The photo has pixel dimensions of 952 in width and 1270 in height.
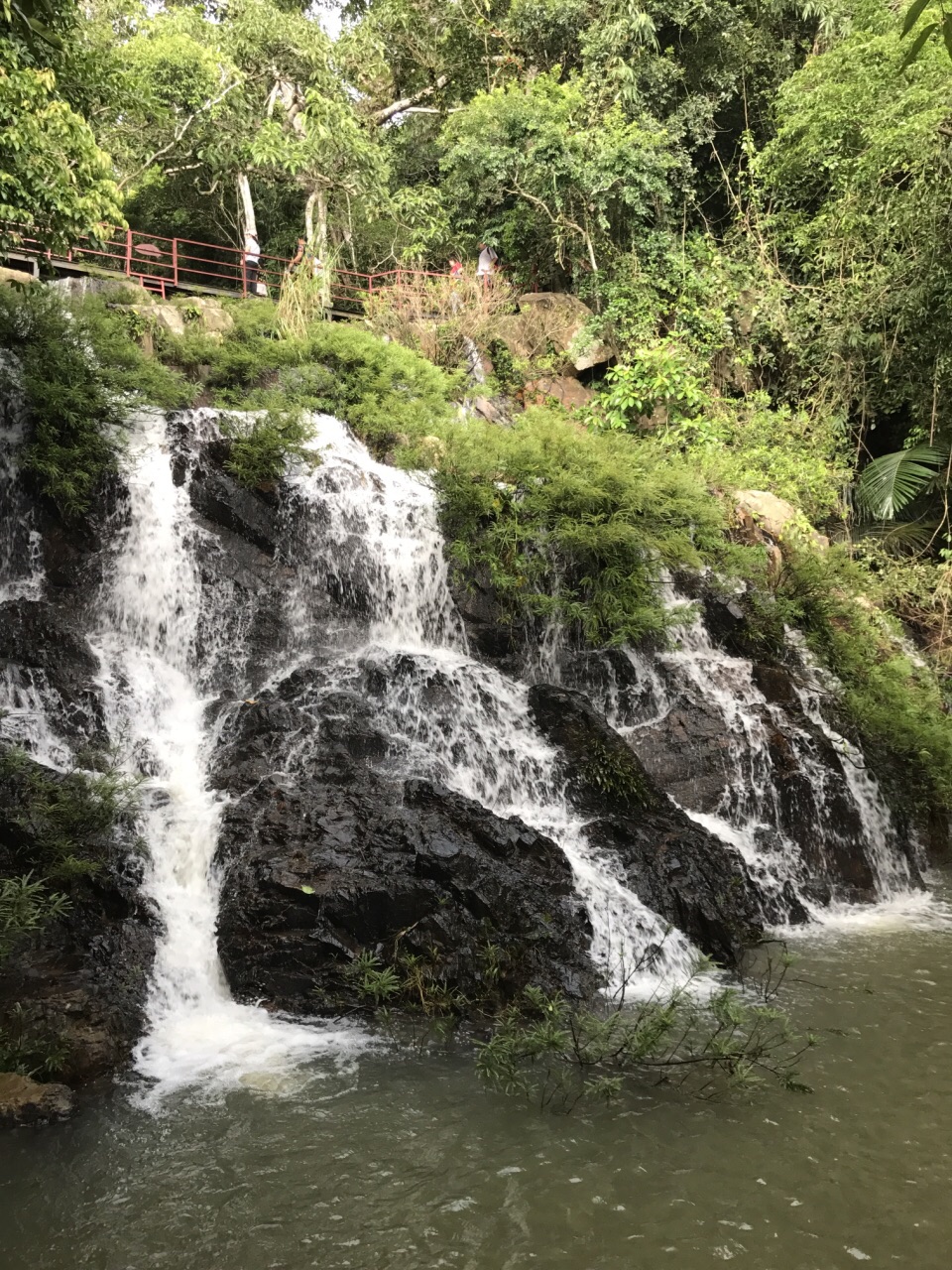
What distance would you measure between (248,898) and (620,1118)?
2.76 metres

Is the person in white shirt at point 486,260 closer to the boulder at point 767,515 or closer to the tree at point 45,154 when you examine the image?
the boulder at point 767,515

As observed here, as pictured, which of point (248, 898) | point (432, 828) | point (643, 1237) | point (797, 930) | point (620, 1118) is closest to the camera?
point (643, 1237)

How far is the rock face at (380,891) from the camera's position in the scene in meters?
5.59

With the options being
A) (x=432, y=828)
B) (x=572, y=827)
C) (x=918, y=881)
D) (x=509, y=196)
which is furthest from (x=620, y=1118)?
(x=509, y=196)

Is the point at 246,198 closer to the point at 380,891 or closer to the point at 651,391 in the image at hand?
the point at 651,391

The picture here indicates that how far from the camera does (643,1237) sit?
3.47 m

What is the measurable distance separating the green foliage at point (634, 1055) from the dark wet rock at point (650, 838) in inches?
51.3

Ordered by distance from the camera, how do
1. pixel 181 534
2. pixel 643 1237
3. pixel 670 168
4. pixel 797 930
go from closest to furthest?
pixel 643 1237, pixel 797 930, pixel 181 534, pixel 670 168

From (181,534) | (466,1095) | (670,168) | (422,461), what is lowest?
(466,1095)

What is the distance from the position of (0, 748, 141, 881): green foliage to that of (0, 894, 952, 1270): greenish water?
1.79m

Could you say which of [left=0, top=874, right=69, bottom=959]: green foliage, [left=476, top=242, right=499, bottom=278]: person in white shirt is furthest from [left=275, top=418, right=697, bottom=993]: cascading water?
[left=476, top=242, right=499, bottom=278]: person in white shirt

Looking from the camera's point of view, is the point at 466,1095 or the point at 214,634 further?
the point at 214,634

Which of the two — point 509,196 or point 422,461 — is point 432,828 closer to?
point 422,461

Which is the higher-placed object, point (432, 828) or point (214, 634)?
point (214, 634)
